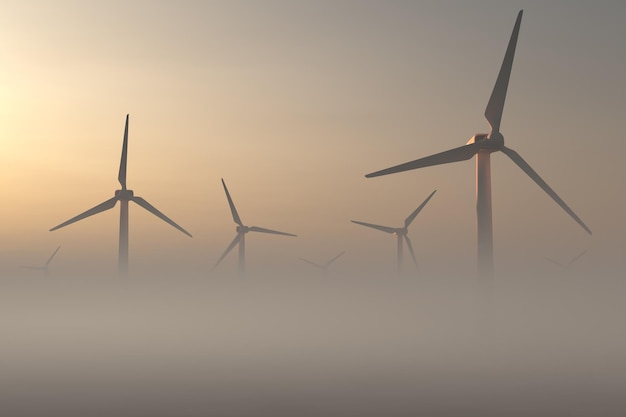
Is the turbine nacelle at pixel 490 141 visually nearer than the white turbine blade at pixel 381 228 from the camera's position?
Yes

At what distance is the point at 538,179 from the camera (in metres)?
58.5

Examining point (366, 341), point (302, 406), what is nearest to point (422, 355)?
point (366, 341)

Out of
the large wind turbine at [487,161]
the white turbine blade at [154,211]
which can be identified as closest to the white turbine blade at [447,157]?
the large wind turbine at [487,161]

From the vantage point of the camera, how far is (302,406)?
132 ft

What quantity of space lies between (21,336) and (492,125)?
69.7 metres

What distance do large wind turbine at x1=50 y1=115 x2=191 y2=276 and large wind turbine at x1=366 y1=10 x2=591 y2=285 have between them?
36.1 m

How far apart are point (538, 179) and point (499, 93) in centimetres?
809

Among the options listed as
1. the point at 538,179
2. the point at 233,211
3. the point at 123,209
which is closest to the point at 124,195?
the point at 123,209

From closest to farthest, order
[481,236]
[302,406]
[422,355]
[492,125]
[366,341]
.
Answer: [302,406] < [481,236] < [492,125] < [422,355] < [366,341]

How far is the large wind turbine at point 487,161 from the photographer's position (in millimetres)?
54625

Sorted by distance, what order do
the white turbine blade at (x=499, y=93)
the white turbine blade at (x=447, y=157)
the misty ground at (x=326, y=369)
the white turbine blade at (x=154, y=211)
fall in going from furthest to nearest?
the white turbine blade at (x=154, y=211) → the white turbine blade at (x=499, y=93) → the white turbine blade at (x=447, y=157) → the misty ground at (x=326, y=369)

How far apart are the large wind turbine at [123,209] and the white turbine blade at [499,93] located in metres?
38.9

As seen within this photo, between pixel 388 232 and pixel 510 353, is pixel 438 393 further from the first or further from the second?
pixel 388 232

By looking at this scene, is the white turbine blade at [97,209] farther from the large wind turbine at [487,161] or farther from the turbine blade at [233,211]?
the large wind turbine at [487,161]
